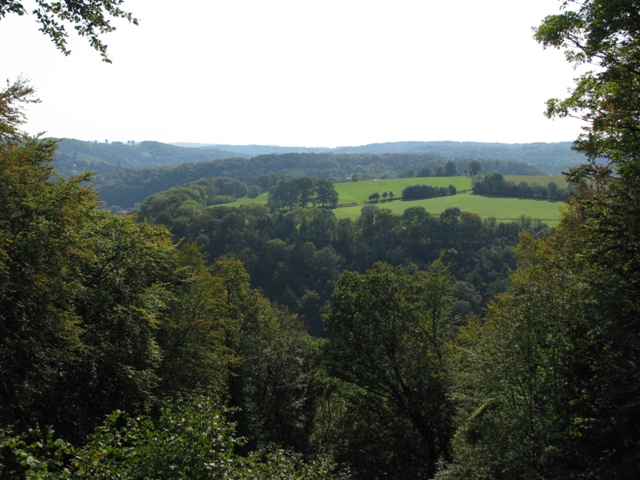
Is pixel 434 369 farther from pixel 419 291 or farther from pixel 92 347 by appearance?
pixel 92 347

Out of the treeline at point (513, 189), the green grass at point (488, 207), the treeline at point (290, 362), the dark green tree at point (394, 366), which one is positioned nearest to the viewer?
the treeline at point (290, 362)

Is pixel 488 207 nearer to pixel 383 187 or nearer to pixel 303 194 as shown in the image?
pixel 383 187

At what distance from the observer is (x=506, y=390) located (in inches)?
438

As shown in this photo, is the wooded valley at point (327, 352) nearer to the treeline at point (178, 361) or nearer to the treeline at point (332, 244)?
the treeline at point (178, 361)

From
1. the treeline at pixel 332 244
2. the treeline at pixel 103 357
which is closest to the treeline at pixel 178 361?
the treeline at pixel 103 357

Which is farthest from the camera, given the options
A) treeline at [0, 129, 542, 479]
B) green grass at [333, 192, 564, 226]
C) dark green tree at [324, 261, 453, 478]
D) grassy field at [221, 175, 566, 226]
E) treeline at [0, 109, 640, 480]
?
grassy field at [221, 175, 566, 226]

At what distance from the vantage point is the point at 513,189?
116 metres

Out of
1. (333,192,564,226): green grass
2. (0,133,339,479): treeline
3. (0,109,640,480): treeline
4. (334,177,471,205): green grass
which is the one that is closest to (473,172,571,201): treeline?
(333,192,564,226): green grass

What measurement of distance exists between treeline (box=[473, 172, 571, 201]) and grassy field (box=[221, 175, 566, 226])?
2890 mm

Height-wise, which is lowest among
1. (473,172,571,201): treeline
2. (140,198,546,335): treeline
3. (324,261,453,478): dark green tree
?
(140,198,546,335): treeline

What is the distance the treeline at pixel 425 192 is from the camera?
124312 millimetres

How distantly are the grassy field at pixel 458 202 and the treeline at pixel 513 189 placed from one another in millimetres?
2890

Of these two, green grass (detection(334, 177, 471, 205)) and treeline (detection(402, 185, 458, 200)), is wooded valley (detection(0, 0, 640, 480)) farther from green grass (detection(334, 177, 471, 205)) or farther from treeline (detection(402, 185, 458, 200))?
green grass (detection(334, 177, 471, 205))

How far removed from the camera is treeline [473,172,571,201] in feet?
349
